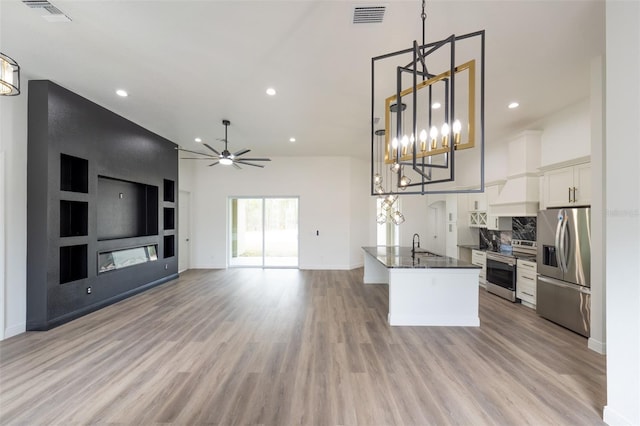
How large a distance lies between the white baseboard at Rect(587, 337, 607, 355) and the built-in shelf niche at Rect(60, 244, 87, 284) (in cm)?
694

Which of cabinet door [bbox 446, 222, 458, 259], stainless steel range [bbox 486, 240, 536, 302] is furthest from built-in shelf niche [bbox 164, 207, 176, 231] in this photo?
stainless steel range [bbox 486, 240, 536, 302]

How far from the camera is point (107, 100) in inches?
160

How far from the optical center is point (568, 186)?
12.5ft

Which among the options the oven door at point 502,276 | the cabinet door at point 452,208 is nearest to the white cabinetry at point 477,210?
the cabinet door at point 452,208

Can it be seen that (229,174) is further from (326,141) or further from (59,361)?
(59,361)

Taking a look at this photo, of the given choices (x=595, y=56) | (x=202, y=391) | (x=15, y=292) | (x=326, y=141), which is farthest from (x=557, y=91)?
(x=15, y=292)

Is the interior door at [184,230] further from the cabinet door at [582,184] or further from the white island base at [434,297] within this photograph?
the cabinet door at [582,184]

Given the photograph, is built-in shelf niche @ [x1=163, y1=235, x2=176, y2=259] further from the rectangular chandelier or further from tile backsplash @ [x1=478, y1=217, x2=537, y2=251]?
tile backsplash @ [x1=478, y1=217, x2=537, y2=251]

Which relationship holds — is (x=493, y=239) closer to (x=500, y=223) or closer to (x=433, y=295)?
(x=500, y=223)

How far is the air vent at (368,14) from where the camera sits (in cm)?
215

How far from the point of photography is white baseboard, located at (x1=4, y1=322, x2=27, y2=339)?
128 inches

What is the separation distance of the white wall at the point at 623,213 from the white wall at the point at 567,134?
256cm

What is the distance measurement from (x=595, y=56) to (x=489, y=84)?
0.97 m

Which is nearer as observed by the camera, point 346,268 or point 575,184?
point 575,184
